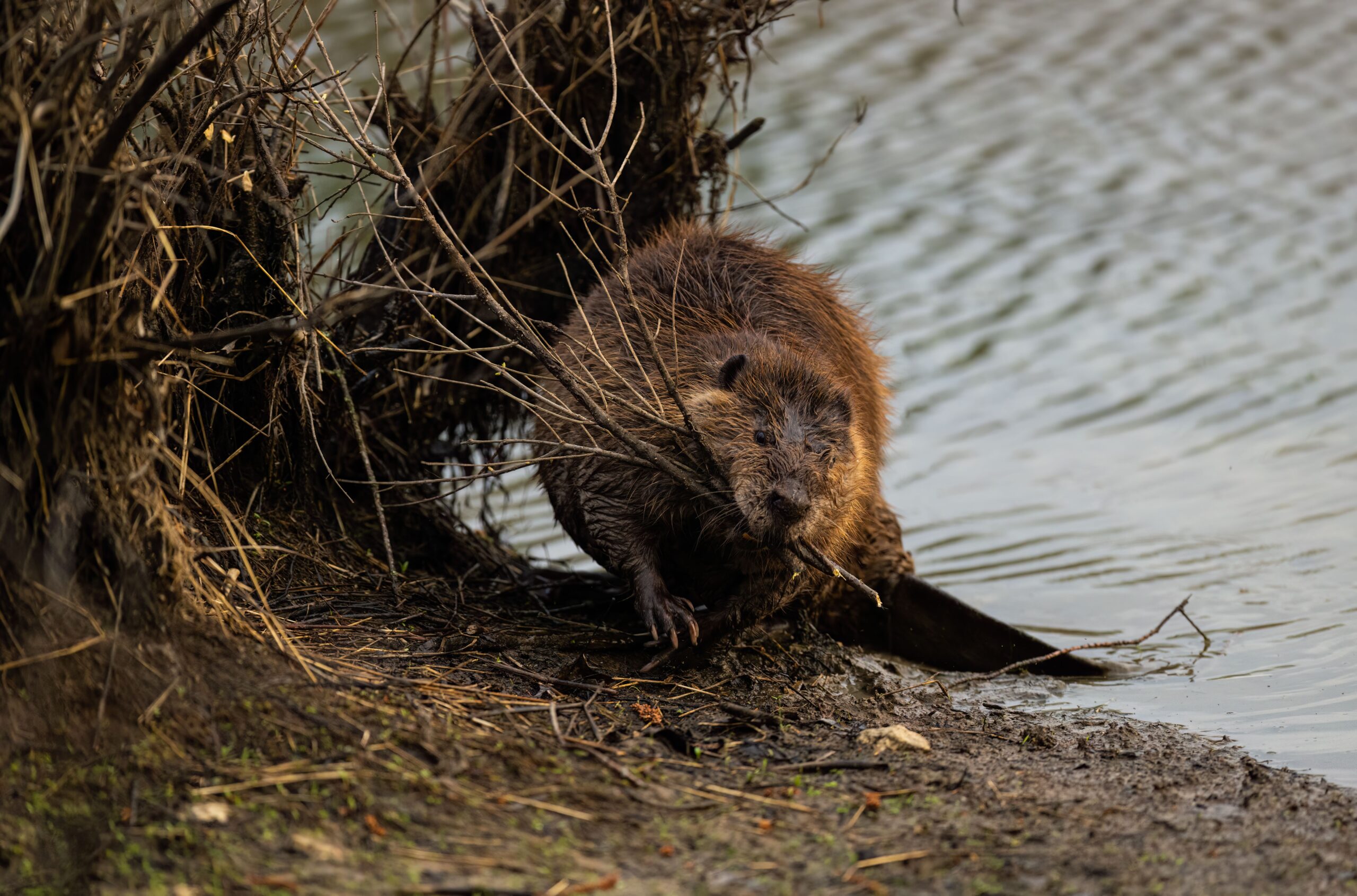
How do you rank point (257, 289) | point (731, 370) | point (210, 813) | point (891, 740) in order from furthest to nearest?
point (257, 289), point (731, 370), point (891, 740), point (210, 813)

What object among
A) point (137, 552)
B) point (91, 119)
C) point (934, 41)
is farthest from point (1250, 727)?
point (934, 41)

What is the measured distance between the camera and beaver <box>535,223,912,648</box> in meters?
3.57

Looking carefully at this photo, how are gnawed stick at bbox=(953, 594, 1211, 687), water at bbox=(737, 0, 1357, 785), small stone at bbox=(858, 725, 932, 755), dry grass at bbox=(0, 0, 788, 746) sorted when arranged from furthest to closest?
water at bbox=(737, 0, 1357, 785)
gnawed stick at bbox=(953, 594, 1211, 687)
small stone at bbox=(858, 725, 932, 755)
dry grass at bbox=(0, 0, 788, 746)

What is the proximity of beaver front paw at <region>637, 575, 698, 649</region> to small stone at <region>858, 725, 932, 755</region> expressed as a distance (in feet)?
1.87

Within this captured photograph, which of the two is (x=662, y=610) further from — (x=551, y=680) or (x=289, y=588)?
(x=289, y=588)

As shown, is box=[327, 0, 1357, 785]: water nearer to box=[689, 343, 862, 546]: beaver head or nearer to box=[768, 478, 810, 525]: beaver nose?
box=[689, 343, 862, 546]: beaver head

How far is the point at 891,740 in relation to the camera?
131 inches

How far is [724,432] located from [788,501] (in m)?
0.35

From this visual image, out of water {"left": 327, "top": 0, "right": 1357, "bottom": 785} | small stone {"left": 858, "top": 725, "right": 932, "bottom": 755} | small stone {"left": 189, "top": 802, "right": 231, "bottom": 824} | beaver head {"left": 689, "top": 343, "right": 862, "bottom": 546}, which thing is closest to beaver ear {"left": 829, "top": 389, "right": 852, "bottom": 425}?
beaver head {"left": 689, "top": 343, "right": 862, "bottom": 546}

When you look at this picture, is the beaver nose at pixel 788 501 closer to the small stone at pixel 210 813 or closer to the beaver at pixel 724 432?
the beaver at pixel 724 432

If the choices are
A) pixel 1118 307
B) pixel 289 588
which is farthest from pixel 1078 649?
pixel 1118 307

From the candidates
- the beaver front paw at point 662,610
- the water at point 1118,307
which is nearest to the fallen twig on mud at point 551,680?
the beaver front paw at point 662,610

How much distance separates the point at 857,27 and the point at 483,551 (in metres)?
8.46

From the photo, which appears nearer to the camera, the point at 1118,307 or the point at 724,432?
the point at 724,432
